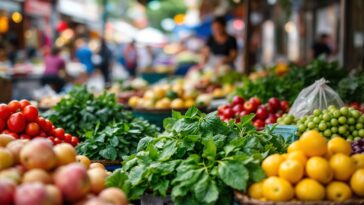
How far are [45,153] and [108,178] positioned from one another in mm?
605

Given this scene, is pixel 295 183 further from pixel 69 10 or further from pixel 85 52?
pixel 69 10

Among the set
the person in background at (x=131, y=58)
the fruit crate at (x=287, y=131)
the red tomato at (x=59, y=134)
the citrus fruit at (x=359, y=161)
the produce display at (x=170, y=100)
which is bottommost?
the person in background at (x=131, y=58)

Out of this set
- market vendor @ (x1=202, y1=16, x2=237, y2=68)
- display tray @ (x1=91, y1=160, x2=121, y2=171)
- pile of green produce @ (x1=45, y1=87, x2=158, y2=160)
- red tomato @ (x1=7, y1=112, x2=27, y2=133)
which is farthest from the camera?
market vendor @ (x1=202, y1=16, x2=237, y2=68)

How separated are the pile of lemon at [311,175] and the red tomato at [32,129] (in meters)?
2.01

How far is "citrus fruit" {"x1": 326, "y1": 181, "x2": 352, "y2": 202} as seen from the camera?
9.71 feet

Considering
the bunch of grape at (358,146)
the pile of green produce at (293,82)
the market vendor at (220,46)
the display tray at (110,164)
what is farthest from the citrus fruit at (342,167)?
the market vendor at (220,46)

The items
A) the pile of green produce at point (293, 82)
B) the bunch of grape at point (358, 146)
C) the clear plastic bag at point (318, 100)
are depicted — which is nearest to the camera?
the bunch of grape at point (358, 146)

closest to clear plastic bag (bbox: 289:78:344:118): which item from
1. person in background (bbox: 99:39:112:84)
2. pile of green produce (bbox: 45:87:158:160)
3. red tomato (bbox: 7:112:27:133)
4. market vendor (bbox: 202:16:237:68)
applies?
pile of green produce (bbox: 45:87:158:160)

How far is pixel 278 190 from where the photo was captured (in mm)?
2951

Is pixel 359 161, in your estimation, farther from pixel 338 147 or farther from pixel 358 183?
pixel 358 183

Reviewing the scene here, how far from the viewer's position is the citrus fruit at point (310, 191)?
2.93 metres

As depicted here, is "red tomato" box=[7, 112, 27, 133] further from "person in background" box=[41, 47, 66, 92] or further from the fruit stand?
"person in background" box=[41, 47, 66, 92]

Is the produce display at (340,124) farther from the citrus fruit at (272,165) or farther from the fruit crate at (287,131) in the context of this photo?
the citrus fruit at (272,165)

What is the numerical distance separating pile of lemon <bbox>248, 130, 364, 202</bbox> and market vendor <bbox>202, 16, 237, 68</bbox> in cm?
857
